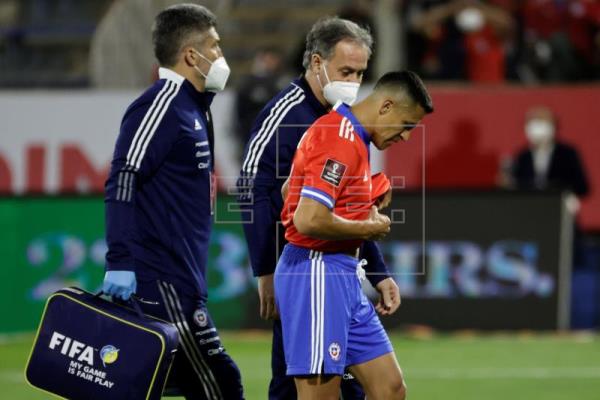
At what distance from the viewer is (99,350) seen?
241 inches

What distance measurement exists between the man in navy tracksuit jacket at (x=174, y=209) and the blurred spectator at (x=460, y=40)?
32.3 ft

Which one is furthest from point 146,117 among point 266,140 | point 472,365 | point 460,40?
point 460,40

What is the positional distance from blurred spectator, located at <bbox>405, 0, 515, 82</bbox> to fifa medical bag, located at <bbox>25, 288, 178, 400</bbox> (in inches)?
411

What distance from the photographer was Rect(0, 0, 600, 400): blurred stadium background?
42.1 ft

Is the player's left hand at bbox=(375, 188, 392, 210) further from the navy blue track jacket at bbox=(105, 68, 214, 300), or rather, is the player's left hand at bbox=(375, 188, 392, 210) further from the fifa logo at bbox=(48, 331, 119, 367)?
the fifa logo at bbox=(48, 331, 119, 367)

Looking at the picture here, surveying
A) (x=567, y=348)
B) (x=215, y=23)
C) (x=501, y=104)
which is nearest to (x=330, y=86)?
(x=215, y=23)

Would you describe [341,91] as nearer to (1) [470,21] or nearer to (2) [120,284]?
(2) [120,284]

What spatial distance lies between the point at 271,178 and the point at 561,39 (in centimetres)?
1008

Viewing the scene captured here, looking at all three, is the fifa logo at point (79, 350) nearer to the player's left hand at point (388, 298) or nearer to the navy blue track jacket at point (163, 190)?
the navy blue track jacket at point (163, 190)

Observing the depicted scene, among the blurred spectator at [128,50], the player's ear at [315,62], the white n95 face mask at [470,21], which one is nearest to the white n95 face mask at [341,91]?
the player's ear at [315,62]

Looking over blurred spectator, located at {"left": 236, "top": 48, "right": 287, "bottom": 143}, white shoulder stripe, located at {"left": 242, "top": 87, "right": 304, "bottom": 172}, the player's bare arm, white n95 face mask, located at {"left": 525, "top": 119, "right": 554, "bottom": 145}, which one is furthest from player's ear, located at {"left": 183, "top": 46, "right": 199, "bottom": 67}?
blurred spectator, located at {"left": 236, "top": 48, "right": 287, "bottom": 143}

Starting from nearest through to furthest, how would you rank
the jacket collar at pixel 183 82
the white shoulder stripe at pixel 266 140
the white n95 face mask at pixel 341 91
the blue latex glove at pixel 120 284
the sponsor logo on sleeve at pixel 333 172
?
the sponsor logo on sleeve at pixel 333 172
the blue latex glove at pixel 120 284
the jacket collar at pixel 183 82
the white n95 face mask at pixel 341 91
the white shoulder stripe at pixel 266 140

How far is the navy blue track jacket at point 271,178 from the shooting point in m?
6.76

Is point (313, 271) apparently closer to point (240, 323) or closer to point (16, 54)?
point (240, 323)
